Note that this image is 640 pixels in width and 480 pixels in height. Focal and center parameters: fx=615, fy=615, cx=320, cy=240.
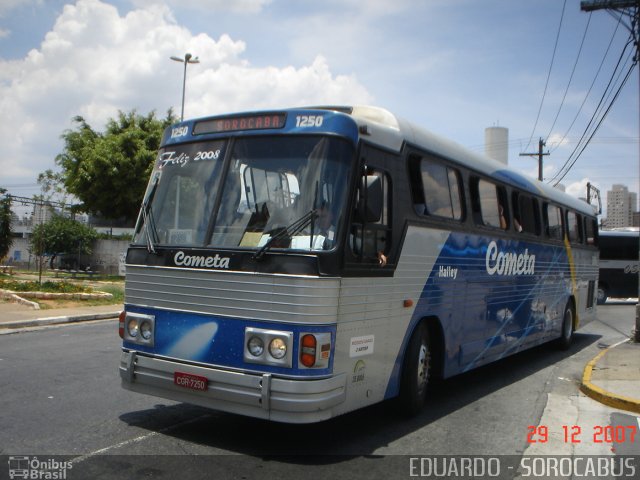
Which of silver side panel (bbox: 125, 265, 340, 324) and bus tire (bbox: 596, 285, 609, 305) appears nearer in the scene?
silver side panel (bbox: 125, 265, 340, 324)

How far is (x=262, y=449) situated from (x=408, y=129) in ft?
12.2

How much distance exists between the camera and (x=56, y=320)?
15.1m

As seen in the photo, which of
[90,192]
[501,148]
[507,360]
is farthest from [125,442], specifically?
[501,148]

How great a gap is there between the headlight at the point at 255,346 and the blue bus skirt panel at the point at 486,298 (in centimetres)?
176

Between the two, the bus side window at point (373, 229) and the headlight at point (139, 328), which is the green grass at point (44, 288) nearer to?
the headlight at point (139, 328)

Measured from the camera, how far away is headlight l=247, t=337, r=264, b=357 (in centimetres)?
530

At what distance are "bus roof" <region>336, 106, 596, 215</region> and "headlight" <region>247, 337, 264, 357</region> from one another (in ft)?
7.23

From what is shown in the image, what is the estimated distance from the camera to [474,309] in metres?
8.50

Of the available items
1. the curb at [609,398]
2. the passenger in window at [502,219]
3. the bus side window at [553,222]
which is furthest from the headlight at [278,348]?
the bus side window at [553,222]

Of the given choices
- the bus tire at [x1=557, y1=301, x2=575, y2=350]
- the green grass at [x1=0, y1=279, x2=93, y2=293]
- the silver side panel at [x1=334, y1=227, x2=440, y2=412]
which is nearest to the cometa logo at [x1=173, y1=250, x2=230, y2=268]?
the silver side panel at [x1=334, y1=227, x2=440, y2=412]

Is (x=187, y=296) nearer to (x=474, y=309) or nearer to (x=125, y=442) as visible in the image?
(x=125, y=442)
